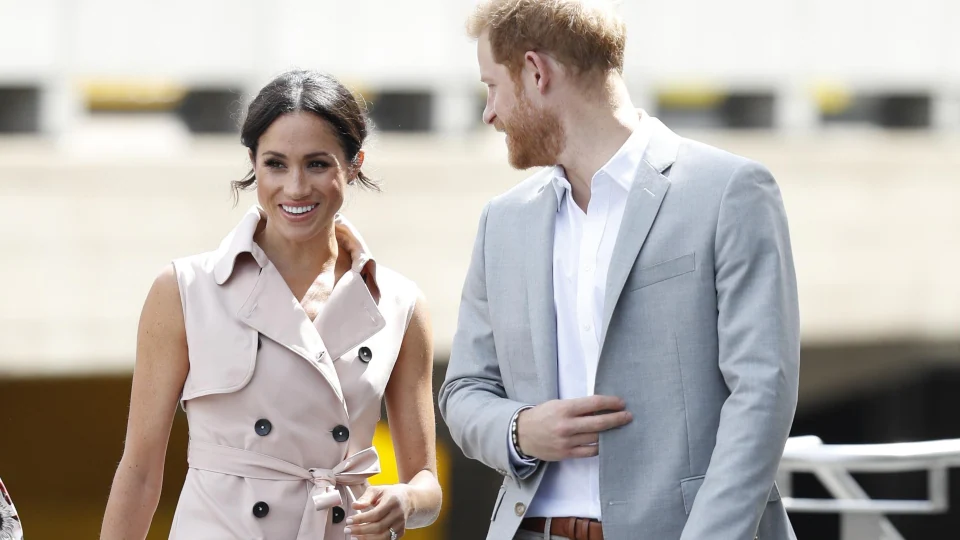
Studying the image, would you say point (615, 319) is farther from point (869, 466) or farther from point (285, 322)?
point (869, 466)

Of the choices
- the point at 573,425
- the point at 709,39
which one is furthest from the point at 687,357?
the point at 709,39

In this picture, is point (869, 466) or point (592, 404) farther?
point (869, 466)

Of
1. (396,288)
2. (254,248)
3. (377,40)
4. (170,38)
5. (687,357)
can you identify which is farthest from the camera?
(377,40)

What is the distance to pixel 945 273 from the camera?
35.2 ft

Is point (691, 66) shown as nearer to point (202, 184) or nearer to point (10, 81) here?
point (202, 184)

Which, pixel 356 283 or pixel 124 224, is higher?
pixel 356 283

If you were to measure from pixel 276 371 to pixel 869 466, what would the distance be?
5.06 feet

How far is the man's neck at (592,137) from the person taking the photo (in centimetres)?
287

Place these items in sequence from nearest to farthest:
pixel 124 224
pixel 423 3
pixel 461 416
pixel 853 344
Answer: pixel 461 416, pixel 124 224, pixel 423 3, pixel 853 344

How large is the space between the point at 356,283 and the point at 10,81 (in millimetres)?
7224

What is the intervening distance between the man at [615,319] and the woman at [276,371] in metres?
0.34

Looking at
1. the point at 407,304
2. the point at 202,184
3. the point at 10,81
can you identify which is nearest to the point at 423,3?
the point at 202,184

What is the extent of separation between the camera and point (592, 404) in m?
2.68

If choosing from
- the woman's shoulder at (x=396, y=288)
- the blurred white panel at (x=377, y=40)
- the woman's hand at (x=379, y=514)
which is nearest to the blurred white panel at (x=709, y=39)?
the blurred white panel at (x=377, y=40)
